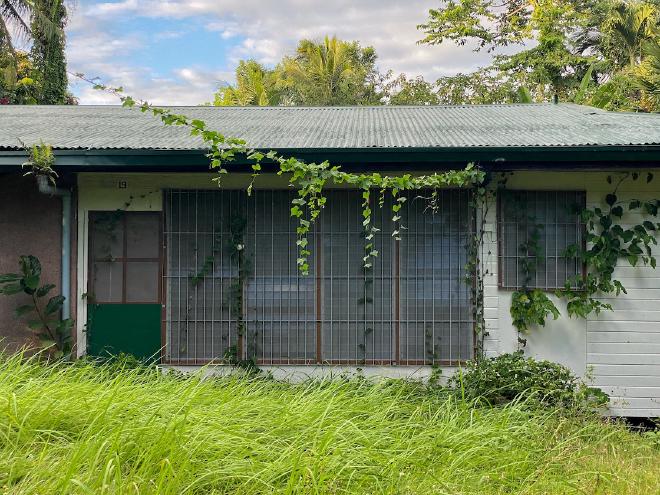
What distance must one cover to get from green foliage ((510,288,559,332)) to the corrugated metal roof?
1565 mm

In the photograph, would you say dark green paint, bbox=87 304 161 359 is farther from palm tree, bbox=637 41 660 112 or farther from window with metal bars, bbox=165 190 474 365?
palm tree, bbox=637 41 660 112

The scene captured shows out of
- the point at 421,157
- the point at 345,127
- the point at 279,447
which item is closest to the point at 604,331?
the point at 421,157

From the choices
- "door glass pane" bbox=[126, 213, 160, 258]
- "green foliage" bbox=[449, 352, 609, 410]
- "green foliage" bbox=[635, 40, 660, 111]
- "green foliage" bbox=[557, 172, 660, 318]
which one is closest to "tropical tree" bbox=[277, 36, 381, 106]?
A: "green foliage" bbox=[635, 40, 660, 111]

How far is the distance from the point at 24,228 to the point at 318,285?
10.4 feet

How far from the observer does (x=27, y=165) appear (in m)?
5.99

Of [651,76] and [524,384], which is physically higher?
[651,76]

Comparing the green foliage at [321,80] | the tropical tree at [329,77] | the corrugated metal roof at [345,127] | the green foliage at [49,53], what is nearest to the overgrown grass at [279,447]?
the corrugated metal roof at [345,127]

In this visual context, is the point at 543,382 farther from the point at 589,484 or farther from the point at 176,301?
the point at 176,301

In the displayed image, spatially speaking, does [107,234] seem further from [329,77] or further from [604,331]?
[329,77]

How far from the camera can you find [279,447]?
3.68 metres

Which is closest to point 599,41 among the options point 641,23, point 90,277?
point 641,23

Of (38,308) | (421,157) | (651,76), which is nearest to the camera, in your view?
(421,157)

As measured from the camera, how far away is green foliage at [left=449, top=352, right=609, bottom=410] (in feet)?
18.1

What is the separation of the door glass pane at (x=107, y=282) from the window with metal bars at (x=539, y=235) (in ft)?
13.2
